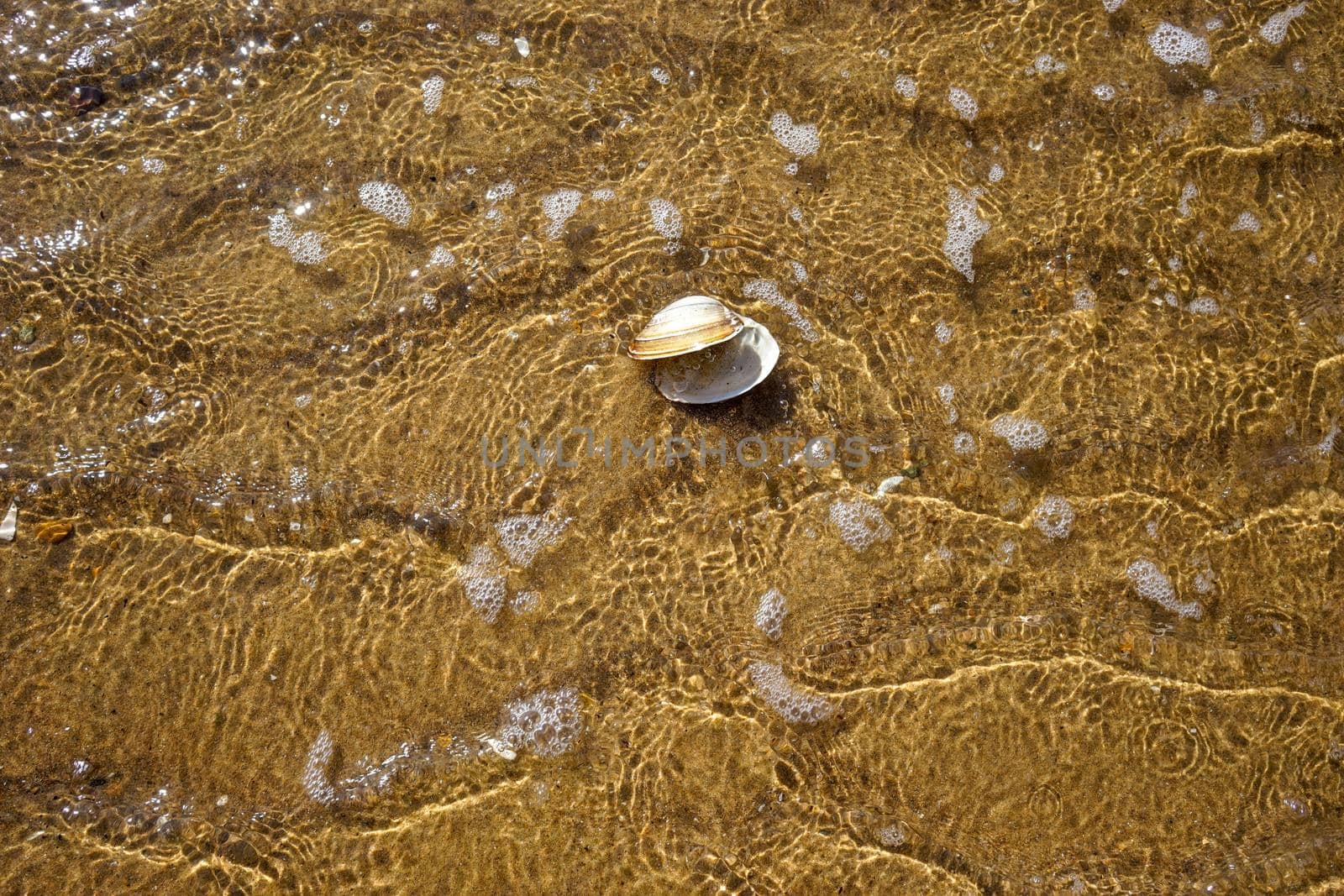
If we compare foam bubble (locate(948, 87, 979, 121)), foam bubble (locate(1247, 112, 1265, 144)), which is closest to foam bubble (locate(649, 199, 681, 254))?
foam bubble (locate(948, 87, 979, 121))

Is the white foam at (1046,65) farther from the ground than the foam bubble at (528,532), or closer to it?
farther from the ground

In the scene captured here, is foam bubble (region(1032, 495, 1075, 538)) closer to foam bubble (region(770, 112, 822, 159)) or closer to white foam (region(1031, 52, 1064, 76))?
foam bubble (region(770, 112, 822, 159))

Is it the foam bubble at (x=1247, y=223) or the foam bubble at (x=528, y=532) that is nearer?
the foam bubble at (x=528, y=532)

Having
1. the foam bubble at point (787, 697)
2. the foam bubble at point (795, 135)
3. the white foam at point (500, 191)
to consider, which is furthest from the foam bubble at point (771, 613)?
the white foam at point (500, 191)

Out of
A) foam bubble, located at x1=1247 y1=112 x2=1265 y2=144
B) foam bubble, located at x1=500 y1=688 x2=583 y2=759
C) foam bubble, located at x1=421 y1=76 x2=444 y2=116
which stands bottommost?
foam bubble, located at x1=500 y1=688 x2=583 y2=759

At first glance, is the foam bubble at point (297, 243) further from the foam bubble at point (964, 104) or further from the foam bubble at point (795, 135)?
the foam bubble at point (964, 104)

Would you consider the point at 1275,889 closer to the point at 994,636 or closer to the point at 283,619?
the point at 994,636
